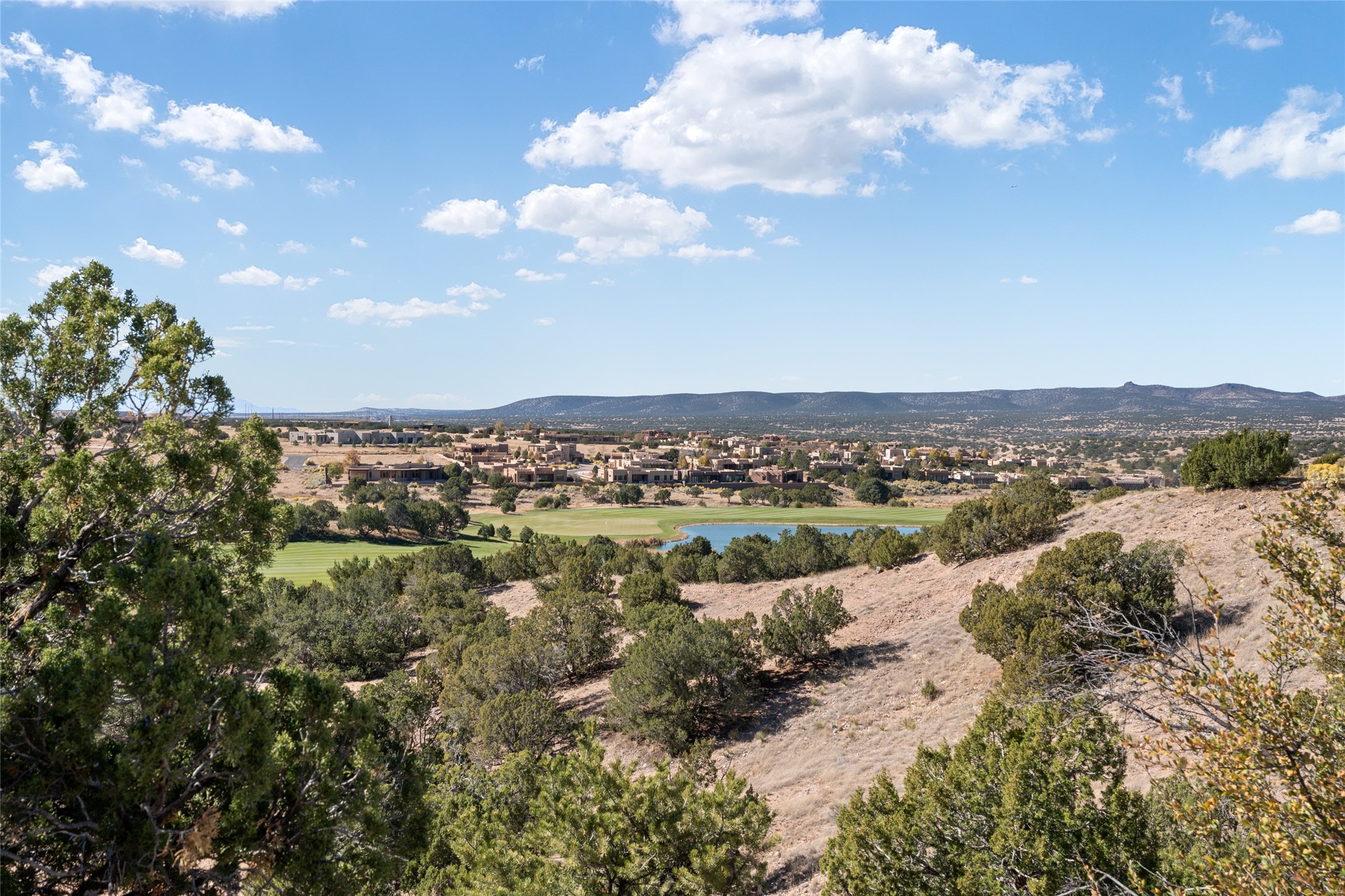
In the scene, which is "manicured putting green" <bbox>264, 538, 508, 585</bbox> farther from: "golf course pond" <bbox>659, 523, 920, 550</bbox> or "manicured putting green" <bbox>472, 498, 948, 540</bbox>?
"golf course pond" <bbox>659, 523, 920, 550</bbox>

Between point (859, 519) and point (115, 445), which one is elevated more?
point (115, 445)

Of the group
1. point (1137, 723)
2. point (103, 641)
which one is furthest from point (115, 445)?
point (1137, 723)

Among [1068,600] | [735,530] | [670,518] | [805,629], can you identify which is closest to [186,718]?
[1068,600]

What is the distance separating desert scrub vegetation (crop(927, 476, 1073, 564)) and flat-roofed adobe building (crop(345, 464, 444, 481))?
71201 mm

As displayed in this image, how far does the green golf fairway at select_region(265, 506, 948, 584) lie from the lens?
48.5 meters

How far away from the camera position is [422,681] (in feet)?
74.2

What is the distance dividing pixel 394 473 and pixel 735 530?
1954 inches

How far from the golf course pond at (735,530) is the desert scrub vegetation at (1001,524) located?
2696 centimetres

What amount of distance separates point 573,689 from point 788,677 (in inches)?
275

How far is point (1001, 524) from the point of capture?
82.6 ft

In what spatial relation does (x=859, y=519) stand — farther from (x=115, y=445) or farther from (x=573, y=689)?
(x=115, y=445)

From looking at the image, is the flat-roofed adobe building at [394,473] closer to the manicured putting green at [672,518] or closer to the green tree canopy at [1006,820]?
the manicured putting green at [672,518]

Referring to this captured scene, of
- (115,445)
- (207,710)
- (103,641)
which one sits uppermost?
(115,445)

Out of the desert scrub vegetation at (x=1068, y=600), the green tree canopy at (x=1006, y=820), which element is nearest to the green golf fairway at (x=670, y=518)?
the desert scrub vegetation at (x=1068, y=600)
